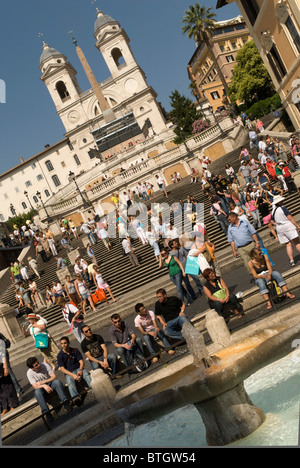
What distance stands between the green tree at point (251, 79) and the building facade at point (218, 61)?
2286cm

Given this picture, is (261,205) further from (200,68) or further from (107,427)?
(200,68)

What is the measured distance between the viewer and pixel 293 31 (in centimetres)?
2147

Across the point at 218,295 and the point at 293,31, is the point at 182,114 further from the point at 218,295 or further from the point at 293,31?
the point at 218,295

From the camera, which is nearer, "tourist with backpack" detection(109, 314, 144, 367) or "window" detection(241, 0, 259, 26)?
"tourist with backpack" detection(109, 314, 144, 367)

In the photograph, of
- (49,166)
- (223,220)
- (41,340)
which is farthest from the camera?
(49,166)

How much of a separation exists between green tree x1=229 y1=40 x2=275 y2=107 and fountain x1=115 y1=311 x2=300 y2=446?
47529 mm

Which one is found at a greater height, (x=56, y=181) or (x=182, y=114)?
(x=56, y=181)

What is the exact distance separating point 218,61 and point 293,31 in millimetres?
59353

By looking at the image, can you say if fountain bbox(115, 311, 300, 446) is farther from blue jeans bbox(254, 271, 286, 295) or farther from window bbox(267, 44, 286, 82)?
window bbox(267, 44, 286, 82)

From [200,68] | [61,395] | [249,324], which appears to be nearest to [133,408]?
[249,324]

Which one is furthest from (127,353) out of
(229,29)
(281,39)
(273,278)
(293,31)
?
(229,29)

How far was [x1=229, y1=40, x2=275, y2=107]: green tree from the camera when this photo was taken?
5109 centimetres

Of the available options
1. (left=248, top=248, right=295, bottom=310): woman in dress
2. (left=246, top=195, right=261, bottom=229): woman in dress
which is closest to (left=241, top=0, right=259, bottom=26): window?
(left=246, top=195, right=261, bottom=229): woman in dress

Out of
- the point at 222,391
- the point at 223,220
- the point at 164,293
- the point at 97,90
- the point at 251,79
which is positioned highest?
the point at 97,90
